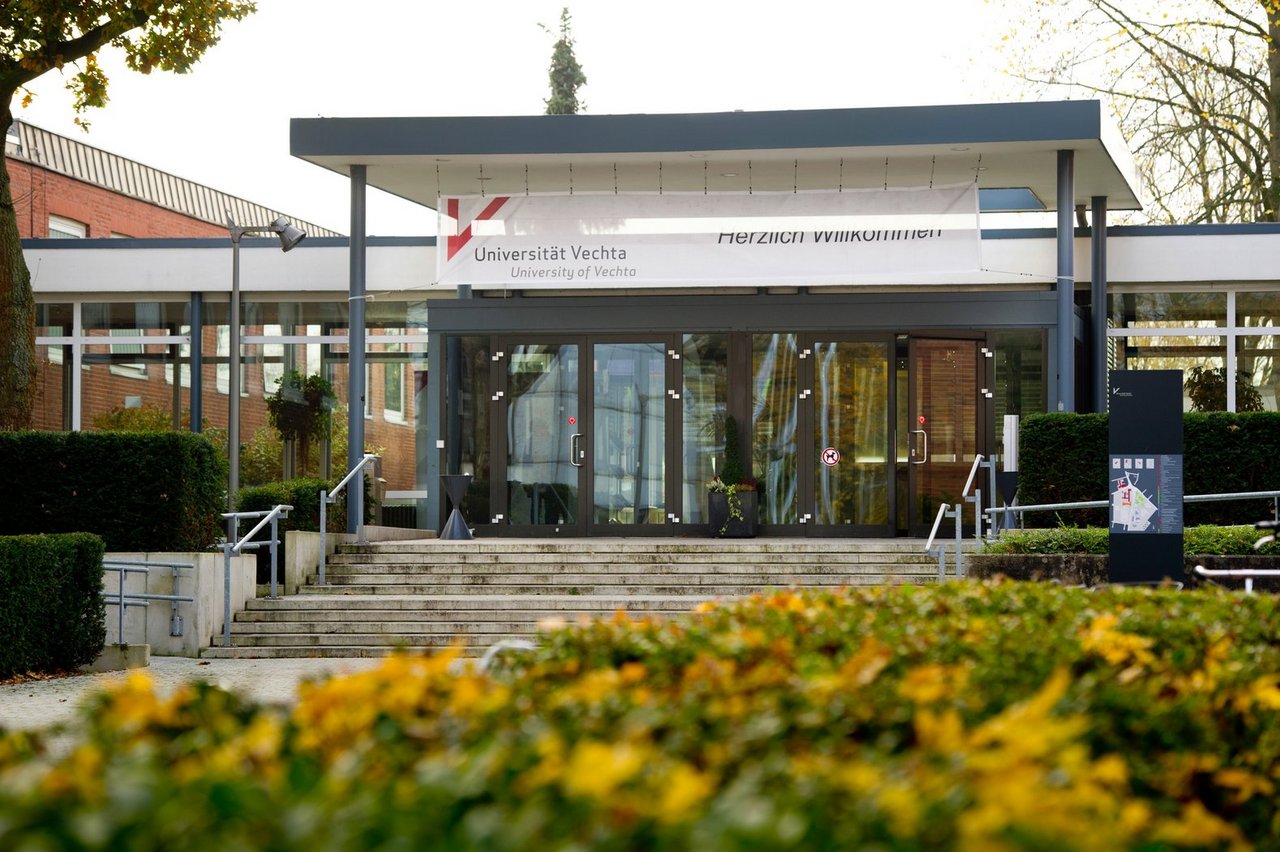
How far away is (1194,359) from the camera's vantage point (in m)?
20.7

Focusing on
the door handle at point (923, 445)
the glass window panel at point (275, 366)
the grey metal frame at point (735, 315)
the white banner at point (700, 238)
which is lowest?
the door handle at point (923, 445)

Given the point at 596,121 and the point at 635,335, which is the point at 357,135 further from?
the point at 635,335

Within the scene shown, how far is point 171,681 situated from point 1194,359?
1378 centimetres

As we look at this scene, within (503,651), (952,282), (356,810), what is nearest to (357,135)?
(952,282)

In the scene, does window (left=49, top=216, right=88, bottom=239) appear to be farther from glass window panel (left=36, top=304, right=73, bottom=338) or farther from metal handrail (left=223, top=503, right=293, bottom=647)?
metal handrail (left=223, top=503, right=293, bottom=647)

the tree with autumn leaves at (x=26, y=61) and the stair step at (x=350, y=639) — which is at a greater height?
the tree with autumn leaves at (x=26, y=61)

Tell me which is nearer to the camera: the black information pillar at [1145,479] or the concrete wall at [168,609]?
the black information pillar at [1145,479]

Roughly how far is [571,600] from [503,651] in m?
10.1

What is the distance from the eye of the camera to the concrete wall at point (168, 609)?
14.0m

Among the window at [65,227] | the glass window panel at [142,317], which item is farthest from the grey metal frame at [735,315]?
the window at [65,227]

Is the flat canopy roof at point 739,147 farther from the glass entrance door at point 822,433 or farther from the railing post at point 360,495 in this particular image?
the railing post at point 360,495

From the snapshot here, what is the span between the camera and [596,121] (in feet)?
59.0

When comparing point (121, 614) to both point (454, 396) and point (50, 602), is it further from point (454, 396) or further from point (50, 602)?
point (454, 396)

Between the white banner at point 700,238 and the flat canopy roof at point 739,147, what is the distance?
48cm
